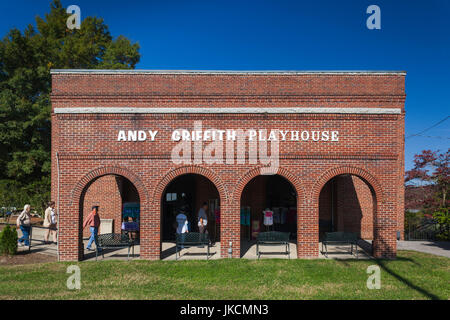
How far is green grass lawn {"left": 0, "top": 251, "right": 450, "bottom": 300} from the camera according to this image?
698 cm

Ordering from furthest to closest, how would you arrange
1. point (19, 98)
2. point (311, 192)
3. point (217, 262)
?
point (19, 98) → point (311, 192) → point (217, 262)

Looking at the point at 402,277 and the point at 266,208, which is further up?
the point at 266,208

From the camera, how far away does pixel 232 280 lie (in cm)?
796

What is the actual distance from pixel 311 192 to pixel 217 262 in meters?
3.85

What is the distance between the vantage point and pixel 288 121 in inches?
411

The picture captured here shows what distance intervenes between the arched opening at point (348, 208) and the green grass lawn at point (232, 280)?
3923 mm

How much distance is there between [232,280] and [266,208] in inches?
238

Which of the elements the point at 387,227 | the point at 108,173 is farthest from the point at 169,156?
the point at 387,227

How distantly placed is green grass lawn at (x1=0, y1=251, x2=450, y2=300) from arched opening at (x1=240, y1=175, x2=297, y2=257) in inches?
135

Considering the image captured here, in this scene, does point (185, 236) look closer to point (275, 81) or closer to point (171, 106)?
point (171, 106)

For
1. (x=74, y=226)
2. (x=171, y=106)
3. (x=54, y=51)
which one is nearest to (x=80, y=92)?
(x=171, y=106)

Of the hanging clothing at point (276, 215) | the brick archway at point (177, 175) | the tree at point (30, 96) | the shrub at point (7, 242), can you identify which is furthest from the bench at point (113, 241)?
the tree at point (30, 96)

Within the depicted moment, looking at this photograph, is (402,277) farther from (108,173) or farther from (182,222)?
(108,173)

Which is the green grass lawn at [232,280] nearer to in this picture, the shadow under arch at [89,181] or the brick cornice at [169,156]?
the shadow under arch at [89,181]
